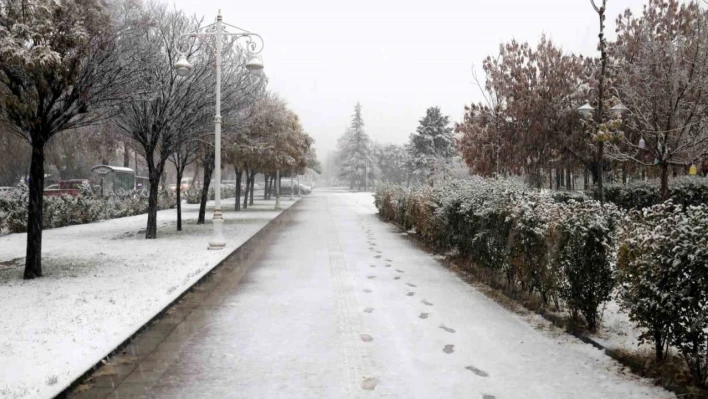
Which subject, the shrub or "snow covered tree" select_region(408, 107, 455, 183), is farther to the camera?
"snow covered tree" select_region(408, 107, 455, 183)

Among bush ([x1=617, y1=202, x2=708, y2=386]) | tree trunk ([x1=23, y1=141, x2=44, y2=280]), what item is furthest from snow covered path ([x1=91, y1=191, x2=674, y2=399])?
tree trunk ([x1=23, y1=141, x2=44, y2=280])

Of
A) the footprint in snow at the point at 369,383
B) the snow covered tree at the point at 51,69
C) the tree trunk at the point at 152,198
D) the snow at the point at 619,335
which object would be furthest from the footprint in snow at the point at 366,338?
the tree trunk at the point at 152,198

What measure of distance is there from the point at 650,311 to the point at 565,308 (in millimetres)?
2687

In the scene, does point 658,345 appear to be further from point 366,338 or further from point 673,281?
point 366,338

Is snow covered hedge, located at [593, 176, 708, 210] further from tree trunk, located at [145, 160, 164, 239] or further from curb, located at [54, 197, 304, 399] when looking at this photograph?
tree trunk, located at [145, 160, 164, 239]

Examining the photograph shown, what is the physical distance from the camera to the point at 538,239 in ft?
22.6

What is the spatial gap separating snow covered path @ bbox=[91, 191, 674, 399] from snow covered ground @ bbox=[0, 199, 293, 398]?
0.58 metres

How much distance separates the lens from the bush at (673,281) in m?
4.00

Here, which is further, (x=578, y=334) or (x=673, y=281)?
(x=578, y=334)

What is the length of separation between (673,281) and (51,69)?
366 inches

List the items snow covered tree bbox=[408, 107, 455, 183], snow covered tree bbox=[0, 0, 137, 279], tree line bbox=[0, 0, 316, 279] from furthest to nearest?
snow covered tree bbox=[408, 107, 455, 183] → tree line bbox=[0, 0, 316, 279] → snow covered tree bbox=[0, 0, 137, 279]

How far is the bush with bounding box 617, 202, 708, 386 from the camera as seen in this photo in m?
4.00

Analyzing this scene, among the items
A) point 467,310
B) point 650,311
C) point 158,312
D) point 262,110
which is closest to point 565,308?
point 467,310

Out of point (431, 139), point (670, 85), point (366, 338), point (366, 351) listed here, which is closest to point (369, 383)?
point (366, 351)
